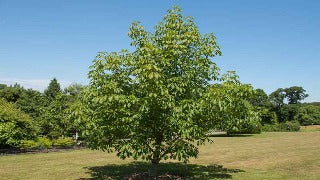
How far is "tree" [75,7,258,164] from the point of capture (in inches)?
547

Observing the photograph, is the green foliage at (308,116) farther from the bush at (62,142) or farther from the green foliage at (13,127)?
the green foliage at (13,127)

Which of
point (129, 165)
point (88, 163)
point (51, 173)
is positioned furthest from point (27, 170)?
point (129, 165)

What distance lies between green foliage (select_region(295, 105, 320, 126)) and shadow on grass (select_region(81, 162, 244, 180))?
102 metres

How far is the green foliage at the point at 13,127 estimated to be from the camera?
3069cm

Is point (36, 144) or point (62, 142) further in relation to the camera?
point (62, 142)

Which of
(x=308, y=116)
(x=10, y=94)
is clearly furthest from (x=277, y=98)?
(x=10, y=94)

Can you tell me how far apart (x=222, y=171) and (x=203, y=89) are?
7106mm

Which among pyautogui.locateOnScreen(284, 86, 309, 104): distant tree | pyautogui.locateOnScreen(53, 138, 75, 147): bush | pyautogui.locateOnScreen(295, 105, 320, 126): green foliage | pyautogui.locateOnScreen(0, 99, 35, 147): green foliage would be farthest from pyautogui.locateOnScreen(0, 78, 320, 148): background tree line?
pyautogui.locateOnScreen(284, 86, 309, 104): distant tree

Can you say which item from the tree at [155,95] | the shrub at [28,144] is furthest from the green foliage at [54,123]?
the tree at [155,95]

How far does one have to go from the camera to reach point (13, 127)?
3100 centimetres

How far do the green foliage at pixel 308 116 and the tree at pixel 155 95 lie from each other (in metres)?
109

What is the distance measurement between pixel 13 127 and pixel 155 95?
73.2 ft

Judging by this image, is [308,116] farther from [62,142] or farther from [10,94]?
[62,142]

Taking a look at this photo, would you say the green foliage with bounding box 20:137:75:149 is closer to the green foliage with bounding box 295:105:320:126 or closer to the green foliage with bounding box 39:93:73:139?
the green foliage with bounding box 39:93:73:139
